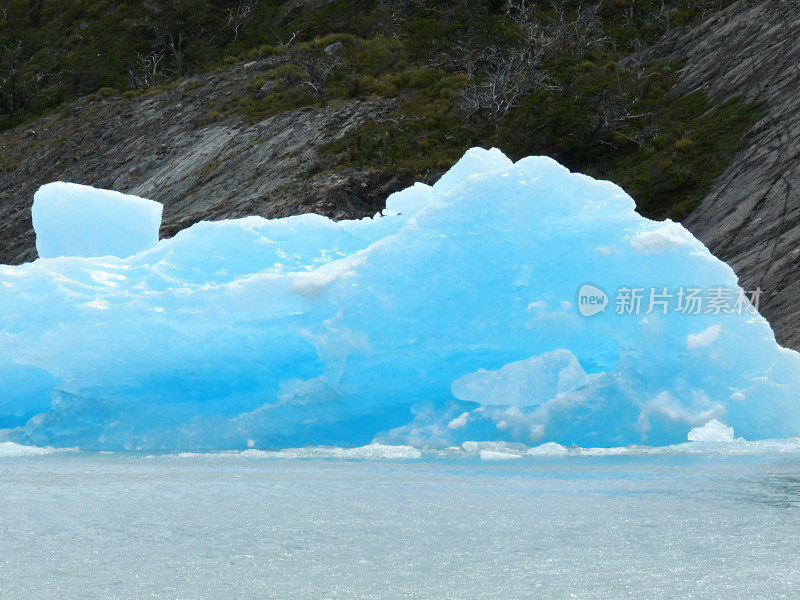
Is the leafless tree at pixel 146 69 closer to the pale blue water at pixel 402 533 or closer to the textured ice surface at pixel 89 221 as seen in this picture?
the textured ice surface at pixel 89 221

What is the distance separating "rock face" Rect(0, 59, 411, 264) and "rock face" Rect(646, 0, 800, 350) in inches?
287

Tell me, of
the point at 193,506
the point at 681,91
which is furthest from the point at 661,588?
the point at 681,91

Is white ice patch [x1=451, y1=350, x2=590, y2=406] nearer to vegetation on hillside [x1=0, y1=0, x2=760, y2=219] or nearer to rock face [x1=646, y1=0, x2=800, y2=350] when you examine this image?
rock face [x1=646, y1=0, x2=800, y2=350]

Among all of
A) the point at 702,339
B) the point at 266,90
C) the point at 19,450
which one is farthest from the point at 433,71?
the point at 19,450

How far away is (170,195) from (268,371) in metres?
16.5

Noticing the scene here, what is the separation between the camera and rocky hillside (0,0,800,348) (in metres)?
17.2

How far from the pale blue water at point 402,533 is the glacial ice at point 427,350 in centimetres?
162

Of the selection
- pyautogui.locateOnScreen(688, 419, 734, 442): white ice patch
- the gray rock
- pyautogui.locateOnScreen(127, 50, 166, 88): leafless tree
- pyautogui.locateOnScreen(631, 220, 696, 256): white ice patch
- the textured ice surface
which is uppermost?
pyautogui.locateOnScreen(127, 50, 166, 88): leafless tree

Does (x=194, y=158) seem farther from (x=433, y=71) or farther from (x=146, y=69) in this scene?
(x=146, y=69)

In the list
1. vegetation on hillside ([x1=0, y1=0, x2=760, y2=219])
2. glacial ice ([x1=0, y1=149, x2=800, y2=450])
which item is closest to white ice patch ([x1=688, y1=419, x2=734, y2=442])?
glacial ice ([x1=0, y1=149, x2=800, y2=450])

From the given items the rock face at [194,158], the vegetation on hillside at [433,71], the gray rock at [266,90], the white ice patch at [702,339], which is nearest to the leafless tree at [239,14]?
the vegetation on hillside at [433,71]

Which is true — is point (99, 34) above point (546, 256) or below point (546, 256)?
above

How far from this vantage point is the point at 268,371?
7309 millimetres

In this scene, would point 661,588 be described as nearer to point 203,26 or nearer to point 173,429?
point 173,429
